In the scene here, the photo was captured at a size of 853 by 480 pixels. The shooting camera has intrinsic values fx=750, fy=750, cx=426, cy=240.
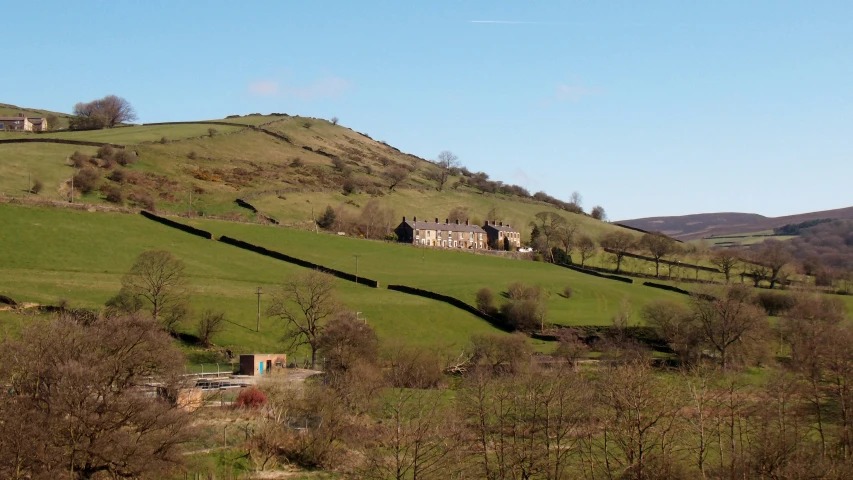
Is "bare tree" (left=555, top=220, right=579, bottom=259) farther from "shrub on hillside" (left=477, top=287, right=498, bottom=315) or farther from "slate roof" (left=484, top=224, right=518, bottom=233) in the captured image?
"shrub on hillside" (left=477, top=287, right=498, bottom=315)

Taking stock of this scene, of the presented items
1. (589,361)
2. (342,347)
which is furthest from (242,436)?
(589,361)

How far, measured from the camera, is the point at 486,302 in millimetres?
80062

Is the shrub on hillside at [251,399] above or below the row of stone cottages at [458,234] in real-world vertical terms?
below

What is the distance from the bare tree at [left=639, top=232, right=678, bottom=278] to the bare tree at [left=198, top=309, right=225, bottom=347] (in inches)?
3019

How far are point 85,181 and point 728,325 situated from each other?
299 ft

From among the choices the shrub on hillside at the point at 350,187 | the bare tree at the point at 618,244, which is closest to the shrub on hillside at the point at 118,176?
the shrub on hillside at the point at 350,187

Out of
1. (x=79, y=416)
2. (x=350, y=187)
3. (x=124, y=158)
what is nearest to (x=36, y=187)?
(x=124, y=158)

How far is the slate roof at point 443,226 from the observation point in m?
139

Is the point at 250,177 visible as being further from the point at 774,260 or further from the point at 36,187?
the point at 774,260

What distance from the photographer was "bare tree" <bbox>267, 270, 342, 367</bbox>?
203 ft

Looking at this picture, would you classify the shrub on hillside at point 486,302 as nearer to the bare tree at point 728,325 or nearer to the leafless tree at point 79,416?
the bare tree at point 728,325

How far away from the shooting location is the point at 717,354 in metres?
67.2

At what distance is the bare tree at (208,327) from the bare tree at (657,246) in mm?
76671

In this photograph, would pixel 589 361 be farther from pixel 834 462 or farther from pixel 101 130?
pixel 101 130
